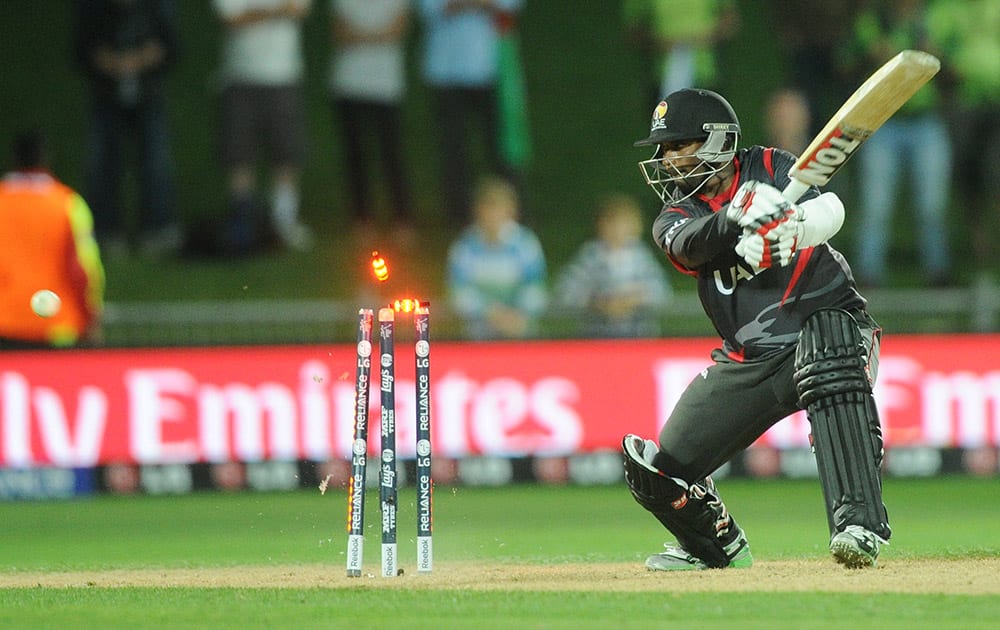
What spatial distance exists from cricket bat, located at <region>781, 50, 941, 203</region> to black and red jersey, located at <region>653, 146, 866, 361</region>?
0.12m

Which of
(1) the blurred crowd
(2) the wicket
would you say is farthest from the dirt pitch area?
(1) the blurred crowd

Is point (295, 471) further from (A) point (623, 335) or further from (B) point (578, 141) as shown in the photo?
(B) point (578, 141)

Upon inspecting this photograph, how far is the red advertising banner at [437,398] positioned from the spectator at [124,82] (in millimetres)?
2599

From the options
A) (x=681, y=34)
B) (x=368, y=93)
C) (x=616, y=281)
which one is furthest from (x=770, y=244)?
(x=368, y=93)

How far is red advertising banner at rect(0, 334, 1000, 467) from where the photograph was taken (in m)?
11.9

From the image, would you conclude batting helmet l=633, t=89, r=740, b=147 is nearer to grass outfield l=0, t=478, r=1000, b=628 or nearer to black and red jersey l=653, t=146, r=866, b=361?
black and red jersey l=653, t=146, r=866, b=361

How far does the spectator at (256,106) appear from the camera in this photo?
14.1 m

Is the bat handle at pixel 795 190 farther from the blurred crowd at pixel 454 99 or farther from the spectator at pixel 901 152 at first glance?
the spectator at pixel 901 152

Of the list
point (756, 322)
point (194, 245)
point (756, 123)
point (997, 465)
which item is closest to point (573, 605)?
point (756, 322)

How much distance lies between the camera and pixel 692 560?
25.2 feet

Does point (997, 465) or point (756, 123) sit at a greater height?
point (756, 123)

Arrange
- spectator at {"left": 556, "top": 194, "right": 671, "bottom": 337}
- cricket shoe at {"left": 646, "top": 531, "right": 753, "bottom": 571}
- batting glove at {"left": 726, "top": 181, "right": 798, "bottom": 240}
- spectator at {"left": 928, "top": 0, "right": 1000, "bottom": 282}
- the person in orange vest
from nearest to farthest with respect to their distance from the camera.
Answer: batting glove at {"left": 726, "top": 181, "right": 798, "bottom": 240} → cricket shoe at {"left": 646, "top": 531, "right": 753, "bottom": 571} → the person in orange vest → spectator at {"left": 556, "top": 194, "right": 671, "bottom": 337} → spectator at {"left": 928, "top": 0, "right": 1000, "bottom": 282}

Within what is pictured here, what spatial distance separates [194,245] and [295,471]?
10.7 ft

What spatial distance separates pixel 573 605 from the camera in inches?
252
